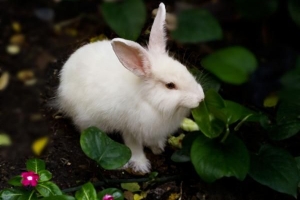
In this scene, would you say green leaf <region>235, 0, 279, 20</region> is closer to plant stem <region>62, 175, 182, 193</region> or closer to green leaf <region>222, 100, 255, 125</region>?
green leaf <region>222, 100, 255, 125</region>

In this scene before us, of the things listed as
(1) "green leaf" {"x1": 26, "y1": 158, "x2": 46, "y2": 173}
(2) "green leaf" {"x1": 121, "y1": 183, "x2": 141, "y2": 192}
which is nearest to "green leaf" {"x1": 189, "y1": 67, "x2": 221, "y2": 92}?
(2) "green leaf" {"x1": 121, "y1": 183, "x2": 141, "y2": 192}

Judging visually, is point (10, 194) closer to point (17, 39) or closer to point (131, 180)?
point (131, 180)

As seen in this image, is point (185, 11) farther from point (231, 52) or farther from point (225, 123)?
point (225, 123)

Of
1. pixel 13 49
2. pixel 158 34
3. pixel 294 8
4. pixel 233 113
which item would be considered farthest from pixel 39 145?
pixel 294 8

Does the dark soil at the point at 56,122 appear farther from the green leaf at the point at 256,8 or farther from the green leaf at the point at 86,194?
the green leaf at the point at 256,8

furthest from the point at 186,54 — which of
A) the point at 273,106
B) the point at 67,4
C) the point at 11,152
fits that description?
the point at 67,4

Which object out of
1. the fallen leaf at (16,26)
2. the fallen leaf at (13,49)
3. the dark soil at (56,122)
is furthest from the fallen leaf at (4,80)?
the fallen leaf at (16,26)

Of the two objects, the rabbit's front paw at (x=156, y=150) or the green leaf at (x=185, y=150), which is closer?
the green leaf at (x=185, y=150)
